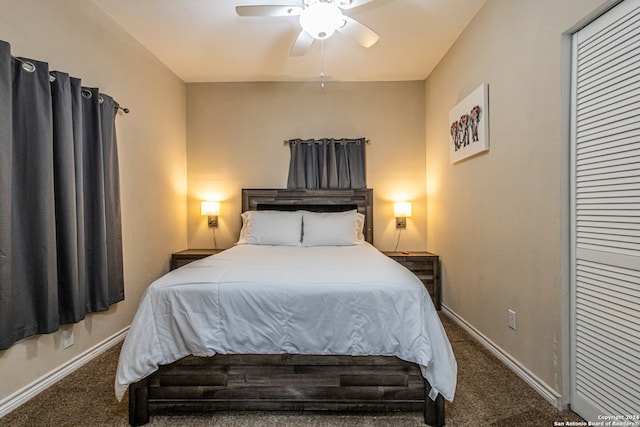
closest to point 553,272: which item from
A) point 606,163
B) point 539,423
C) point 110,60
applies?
point 606,163

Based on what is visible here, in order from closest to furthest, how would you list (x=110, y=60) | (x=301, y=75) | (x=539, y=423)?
1. (x=539, y=423)
2. (x=110, y=60)
3. (x=301, y=75)

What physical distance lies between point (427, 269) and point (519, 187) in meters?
1.64

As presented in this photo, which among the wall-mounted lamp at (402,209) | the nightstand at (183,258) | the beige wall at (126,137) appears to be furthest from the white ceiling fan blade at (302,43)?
the nightstand at (183,258)

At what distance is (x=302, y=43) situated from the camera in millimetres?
2447

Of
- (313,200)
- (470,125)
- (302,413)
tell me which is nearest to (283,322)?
(302,413)

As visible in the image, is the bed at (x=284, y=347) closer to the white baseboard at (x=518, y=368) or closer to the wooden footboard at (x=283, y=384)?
the wooden footboard at (x=283, y=384)

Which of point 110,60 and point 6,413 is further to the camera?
point 110,60

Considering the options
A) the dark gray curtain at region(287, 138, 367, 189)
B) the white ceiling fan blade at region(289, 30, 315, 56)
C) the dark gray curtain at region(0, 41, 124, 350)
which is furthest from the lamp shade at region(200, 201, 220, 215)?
the white ceiling fan blade at region(289, 30, 315, 56)

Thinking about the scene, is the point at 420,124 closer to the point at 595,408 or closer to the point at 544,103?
the point at 544,103

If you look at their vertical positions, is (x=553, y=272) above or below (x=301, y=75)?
below

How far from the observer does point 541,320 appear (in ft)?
5.96

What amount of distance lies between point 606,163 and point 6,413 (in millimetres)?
3304

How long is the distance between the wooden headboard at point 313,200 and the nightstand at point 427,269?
56 cm

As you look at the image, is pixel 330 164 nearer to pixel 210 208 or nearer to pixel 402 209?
pixel 402 209
